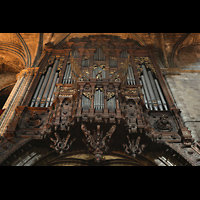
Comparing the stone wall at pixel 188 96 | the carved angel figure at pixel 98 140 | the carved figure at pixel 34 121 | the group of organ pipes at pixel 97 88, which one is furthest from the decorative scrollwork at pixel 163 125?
the carved figure at pixel 34 121

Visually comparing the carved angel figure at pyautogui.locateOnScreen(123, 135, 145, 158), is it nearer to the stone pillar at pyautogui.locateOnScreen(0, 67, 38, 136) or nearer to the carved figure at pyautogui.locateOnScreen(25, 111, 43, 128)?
the carved figure at pyautogui.locateOnScreen(25, 111, 43, 128)

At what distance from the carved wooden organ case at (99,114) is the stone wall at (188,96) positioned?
697mm

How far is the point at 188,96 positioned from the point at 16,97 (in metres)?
7.96

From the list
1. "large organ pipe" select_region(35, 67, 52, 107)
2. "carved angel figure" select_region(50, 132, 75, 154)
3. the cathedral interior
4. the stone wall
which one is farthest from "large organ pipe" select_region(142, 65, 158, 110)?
"large organ pipe" select_region(35, 67, 52, 107)

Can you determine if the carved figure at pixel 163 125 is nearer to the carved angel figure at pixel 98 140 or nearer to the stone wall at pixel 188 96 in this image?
the stone wall at pixel 188 96

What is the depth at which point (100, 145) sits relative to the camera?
8.05 meters

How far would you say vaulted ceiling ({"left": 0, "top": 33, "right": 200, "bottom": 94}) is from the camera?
45.9 feet

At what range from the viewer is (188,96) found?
11.0m

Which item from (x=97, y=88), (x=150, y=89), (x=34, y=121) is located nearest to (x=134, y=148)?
(x=97, y=88)

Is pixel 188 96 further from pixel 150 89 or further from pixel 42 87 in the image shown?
pixel 42 87

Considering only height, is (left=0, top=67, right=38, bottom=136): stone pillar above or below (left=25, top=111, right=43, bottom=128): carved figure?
above

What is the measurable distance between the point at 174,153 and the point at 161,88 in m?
3.91

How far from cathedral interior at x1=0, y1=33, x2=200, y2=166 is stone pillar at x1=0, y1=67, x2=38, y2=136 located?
39mm

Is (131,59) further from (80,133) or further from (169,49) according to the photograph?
(80,133)
